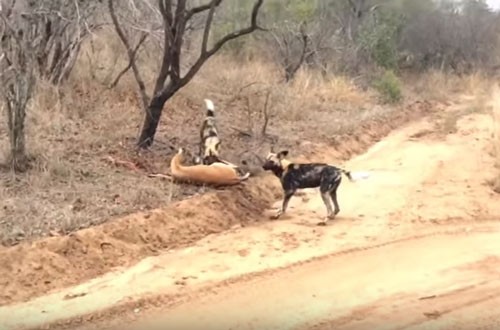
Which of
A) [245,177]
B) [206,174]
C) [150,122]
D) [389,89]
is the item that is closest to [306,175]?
[245,177]

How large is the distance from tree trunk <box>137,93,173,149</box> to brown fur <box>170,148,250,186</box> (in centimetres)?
156

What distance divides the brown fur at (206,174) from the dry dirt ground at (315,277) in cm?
57

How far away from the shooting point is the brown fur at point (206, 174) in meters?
9.95

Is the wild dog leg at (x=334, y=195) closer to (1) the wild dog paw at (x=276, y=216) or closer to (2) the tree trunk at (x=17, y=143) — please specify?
(1) the wild dog paw at (x=276, y=216)

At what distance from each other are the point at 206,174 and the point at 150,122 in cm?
210

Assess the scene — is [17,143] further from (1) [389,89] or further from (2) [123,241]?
(1) [389,89]

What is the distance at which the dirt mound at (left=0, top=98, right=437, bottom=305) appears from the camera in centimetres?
710

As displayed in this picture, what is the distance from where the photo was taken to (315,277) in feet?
24.5

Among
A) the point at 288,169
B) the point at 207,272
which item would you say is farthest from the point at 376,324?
the point at 288,169

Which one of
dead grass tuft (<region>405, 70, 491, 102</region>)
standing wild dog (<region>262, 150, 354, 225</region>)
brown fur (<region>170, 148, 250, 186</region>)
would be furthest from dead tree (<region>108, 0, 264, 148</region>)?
dead grass tuft (<region>405, 70, 491, 102</region>)

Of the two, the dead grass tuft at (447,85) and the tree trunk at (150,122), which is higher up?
the tree trunk at (150,122)

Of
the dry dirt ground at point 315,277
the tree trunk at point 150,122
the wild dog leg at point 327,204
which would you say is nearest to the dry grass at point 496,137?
the dry dirt ground at point 315,277

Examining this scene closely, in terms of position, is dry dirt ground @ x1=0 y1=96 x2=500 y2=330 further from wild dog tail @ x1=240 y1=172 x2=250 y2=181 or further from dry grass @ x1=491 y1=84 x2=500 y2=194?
wild dog tail @ x1=240 y1=172 x2=250 y2=181

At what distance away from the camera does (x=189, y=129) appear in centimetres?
1366
